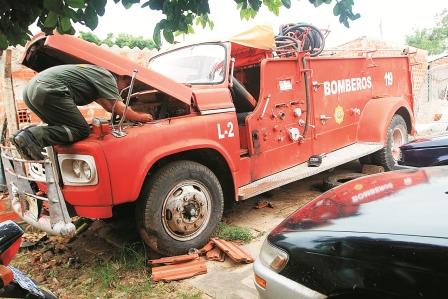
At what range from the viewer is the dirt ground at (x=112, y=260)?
11.0 ft

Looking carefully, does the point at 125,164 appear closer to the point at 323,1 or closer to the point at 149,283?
the point at 149,283

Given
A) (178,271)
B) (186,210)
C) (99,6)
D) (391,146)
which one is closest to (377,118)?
(391,146)

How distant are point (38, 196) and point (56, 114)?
741 mm

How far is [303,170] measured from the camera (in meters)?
4.98

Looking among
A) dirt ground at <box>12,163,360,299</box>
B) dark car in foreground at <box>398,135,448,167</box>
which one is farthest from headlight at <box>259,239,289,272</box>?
dark car in foreground at <box>398,135,448,167</box>

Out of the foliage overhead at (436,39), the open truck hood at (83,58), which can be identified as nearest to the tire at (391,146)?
the open truck hood at (83,58)

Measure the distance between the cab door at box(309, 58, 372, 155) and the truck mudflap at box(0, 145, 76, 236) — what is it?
3424 mm

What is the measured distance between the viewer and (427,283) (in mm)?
1551

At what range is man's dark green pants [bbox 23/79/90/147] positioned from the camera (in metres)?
3.30

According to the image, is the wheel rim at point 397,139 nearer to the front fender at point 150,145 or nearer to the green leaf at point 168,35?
the front fender at point 150,145

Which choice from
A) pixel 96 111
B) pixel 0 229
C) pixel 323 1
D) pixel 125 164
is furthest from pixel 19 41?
pixel 96 111

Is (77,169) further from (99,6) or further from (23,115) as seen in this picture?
(23,115)

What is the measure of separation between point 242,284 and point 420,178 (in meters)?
1.63

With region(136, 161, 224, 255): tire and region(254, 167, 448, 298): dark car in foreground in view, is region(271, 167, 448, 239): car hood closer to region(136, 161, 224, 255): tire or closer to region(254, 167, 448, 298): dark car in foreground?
region(254, 167, 448, 298): dark car in foreground
